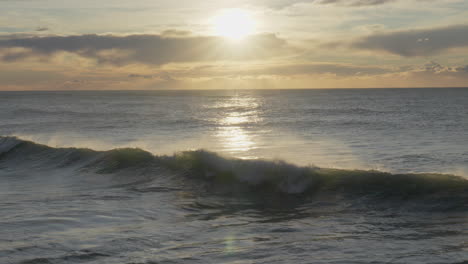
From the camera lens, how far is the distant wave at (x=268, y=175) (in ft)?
36.3

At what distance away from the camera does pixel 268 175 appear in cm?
1330

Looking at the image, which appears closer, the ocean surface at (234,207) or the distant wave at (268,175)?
the ocean surface at (234,207)

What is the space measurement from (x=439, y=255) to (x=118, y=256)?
15.1ft

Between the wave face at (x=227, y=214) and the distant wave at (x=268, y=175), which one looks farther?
the distant wave at (x=268, y=175)

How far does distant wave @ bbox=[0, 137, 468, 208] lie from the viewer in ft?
36.3

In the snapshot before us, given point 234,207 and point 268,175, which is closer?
point 234,207

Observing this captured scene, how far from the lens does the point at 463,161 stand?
653 inches

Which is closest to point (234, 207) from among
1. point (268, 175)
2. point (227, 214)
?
point (227, 214)

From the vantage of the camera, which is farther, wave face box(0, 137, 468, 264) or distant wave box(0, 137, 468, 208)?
distant wave box(0, 137, 468, 208)

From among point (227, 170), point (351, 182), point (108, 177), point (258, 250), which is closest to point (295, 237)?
point (258, 250)

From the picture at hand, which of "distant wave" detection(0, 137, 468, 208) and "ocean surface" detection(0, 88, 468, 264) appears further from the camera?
"distant wave" detection(0, 137, 468, 208)

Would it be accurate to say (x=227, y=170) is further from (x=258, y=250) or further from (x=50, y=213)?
(x=258, y=250)

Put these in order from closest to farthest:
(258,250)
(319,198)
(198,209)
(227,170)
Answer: (258,250)
(198,209)
(319,198)
(227,170)

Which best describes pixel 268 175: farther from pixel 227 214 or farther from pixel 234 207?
pixel 227 214
